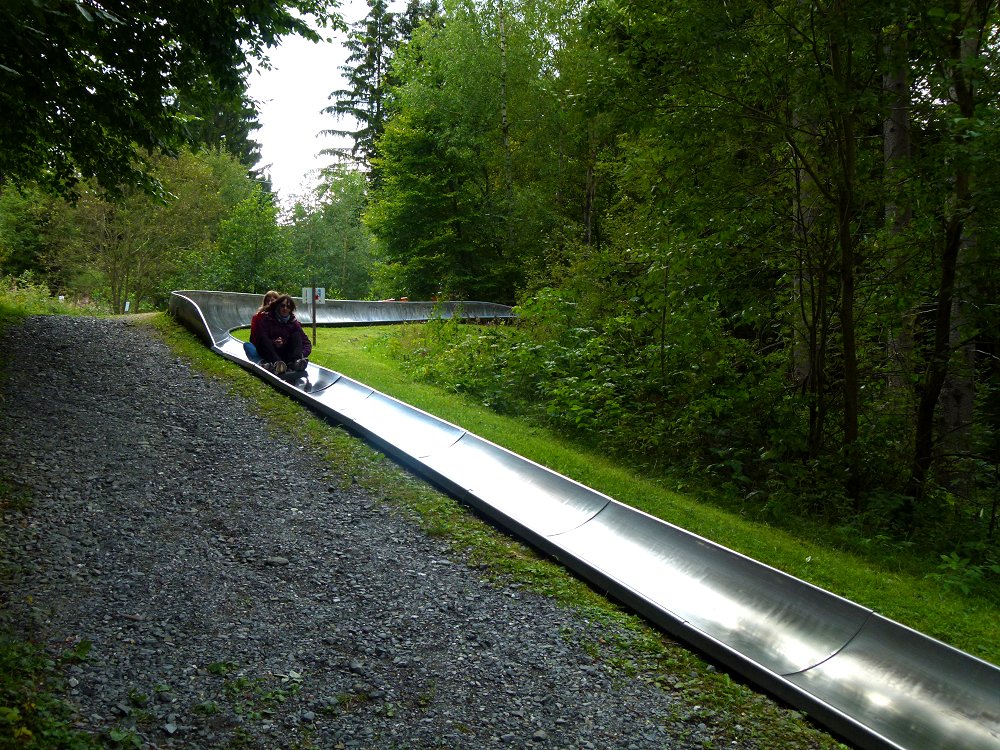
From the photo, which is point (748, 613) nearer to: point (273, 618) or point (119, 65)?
point (273, 618)

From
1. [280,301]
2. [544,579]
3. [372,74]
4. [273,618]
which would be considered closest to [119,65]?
[280,301]

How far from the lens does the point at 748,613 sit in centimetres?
543

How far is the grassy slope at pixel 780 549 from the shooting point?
18.1 ft

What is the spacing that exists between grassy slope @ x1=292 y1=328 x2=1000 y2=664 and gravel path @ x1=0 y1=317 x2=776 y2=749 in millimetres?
2350

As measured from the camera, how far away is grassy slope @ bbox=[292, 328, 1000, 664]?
217 inches

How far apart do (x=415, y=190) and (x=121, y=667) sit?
2793 cm

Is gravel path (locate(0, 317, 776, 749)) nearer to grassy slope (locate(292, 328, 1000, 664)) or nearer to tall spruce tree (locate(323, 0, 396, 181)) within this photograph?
grassy slope (locate(292, 328, 1000, 664))

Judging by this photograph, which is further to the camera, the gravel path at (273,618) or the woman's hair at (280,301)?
the woman's hair at (280,301)

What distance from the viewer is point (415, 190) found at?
30.2 meters

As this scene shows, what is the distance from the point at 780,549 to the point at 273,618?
184 inches

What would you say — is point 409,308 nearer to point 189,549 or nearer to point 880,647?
point 189,549

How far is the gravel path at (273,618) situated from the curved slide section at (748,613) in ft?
2.12

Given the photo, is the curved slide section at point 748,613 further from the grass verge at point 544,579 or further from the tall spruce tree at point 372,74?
the tall spruce tree at point 372,74

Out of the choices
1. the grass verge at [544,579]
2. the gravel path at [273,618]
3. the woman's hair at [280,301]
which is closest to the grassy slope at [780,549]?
the grass verge at [544,579]
